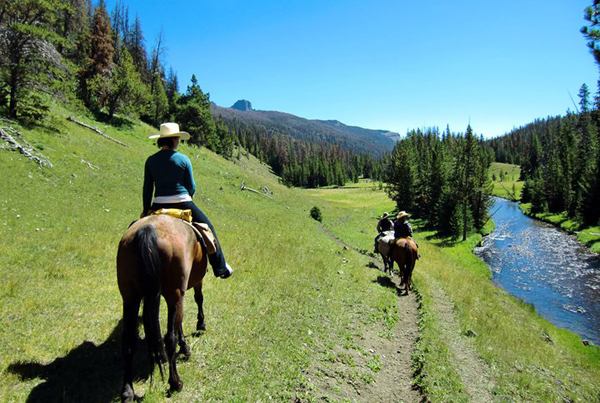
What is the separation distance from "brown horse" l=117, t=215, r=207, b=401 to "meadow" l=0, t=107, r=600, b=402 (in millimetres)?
840

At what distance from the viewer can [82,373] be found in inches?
219

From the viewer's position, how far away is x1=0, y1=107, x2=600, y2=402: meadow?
5988 millimetres

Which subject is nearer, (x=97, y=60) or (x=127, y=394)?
(x=127, y=394)

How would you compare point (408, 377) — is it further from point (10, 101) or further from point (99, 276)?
point (10, 101)

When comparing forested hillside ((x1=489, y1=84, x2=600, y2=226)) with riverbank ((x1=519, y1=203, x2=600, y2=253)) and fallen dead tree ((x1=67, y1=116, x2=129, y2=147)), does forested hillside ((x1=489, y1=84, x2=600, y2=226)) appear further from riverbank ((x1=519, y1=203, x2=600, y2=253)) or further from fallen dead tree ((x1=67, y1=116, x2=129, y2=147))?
fallen dead tree ((x1=67, y1=116, x2=129, y2=147))

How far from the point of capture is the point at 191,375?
6.12 meters

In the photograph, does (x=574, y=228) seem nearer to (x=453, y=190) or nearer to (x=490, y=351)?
(x=453, y=190)

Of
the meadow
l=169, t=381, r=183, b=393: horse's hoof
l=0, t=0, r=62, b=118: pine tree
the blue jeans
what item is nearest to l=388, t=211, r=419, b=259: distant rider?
the meadow

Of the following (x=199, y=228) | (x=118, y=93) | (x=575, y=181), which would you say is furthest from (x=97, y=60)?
(x=575, y=181)

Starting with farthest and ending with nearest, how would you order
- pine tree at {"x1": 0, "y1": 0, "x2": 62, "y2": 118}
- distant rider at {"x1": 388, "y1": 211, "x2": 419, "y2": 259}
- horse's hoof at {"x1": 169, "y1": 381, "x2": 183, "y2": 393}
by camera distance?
pine tree at {"x1": 0, "y1": 0, "x2": 62, "y2": 118} → distant rider at {"x1": 388, "y1": 211, "x2": 419, "y2": 259} → horse's hoof at {"x1": 169, "y1": 381, "x2": 183, "y2": 393}

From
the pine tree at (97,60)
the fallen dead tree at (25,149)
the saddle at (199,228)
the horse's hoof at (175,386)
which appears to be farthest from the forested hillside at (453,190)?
the pine tree at (97,60)

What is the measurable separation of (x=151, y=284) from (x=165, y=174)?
8.06 ft

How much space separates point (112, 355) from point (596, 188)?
60450 mm

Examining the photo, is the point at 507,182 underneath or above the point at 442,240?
above
